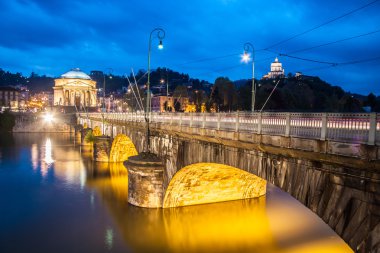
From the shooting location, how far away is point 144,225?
66.1 ft

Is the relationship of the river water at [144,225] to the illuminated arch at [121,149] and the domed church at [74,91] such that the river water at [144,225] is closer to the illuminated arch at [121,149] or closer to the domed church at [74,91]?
the illuminated arch at [121,149]

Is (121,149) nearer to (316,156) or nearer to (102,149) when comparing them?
(102,149)

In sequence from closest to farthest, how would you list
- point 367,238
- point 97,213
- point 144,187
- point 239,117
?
point 367,238
point 239,117
point 144,187
point 97,213

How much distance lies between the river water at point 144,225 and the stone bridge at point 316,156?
5770 millimetres

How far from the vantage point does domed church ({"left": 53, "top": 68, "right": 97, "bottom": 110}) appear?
130625mm

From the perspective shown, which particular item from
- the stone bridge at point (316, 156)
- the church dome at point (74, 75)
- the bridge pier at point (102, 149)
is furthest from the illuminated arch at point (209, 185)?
the church dome at point (74, 75)

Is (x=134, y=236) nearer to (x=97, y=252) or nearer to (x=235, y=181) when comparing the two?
(x=97, y=252)

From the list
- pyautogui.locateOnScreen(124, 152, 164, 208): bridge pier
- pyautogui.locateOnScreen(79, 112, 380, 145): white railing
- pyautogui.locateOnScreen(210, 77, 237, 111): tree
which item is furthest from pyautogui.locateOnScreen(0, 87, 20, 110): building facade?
pyautogui.locateOnScreen(79, 112, 380, 145): white railing

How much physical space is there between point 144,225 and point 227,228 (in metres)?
4.95

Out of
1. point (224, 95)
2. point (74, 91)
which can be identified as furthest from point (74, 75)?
point (224, 95)

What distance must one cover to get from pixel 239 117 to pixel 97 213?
46.6 feet

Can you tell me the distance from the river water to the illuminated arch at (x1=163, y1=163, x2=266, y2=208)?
0.56 m

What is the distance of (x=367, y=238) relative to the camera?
735cm

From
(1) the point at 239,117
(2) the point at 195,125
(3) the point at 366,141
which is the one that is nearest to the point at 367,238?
(3) the point at 366,141
